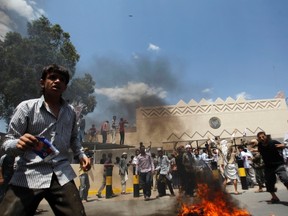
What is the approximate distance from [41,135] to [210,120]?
2487cm

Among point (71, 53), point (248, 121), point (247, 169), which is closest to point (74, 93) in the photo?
→ point (71, 53)

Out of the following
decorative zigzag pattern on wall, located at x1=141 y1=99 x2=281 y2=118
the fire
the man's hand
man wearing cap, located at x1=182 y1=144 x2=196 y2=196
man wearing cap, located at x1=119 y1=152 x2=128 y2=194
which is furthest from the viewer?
decorative zigzag pattern on wall, located at x1=141 y1=99 x2=281 y2=118

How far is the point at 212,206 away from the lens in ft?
16.3

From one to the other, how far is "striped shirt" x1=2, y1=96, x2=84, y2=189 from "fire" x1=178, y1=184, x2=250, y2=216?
3.21 metres

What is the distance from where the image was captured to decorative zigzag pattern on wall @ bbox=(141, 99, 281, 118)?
86.0 feet

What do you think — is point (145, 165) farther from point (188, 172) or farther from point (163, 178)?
point (188, 172)

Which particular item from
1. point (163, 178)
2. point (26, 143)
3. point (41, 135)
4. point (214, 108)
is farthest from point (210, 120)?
point (26, 143)

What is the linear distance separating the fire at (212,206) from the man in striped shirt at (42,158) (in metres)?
3.13

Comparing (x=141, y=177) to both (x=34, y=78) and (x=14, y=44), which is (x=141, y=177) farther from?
(x=14, y=44)

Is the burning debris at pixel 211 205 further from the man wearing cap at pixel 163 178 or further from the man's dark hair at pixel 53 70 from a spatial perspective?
the man's dark hair at pixel 53 70

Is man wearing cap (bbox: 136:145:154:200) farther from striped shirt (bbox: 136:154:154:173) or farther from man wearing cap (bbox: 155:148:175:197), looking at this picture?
man wearing cap (bbox: 155:148:175:197)

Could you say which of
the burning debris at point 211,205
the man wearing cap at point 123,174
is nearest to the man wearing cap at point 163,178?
the man wearing cap at point 123,174

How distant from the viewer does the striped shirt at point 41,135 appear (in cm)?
200

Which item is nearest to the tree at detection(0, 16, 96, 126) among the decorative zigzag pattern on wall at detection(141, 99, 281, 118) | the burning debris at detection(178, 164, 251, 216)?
the decorative zigzag pattern on wall at detection(141, 99, 281, 118)
